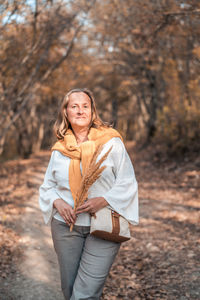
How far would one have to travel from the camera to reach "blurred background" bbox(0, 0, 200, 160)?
9359 mm

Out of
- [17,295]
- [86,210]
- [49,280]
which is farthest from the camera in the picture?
[49,280]

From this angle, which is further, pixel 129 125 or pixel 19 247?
pixel 129 125

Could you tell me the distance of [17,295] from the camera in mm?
4066

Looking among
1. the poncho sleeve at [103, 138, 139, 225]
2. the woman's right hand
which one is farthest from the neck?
the woman's right hand

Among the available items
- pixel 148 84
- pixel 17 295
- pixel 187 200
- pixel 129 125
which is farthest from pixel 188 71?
pixel 129 125

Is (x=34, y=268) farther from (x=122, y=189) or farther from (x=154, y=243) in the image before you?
(x=122, y=189)

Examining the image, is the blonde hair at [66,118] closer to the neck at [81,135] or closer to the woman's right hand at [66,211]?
the neck at [81,135]

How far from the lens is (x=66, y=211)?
98.1 inches

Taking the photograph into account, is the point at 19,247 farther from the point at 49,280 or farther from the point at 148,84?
the point at 148,84

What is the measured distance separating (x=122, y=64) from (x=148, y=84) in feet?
6.21

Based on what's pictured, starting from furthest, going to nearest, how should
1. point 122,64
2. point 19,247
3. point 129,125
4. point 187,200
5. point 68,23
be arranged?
point 129,125, point 122,64, point 68,23, point 187,200, point 19,247

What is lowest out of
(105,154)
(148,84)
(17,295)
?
(17,295)

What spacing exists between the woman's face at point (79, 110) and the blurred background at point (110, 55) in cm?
54

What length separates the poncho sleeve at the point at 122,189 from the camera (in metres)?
2.46
